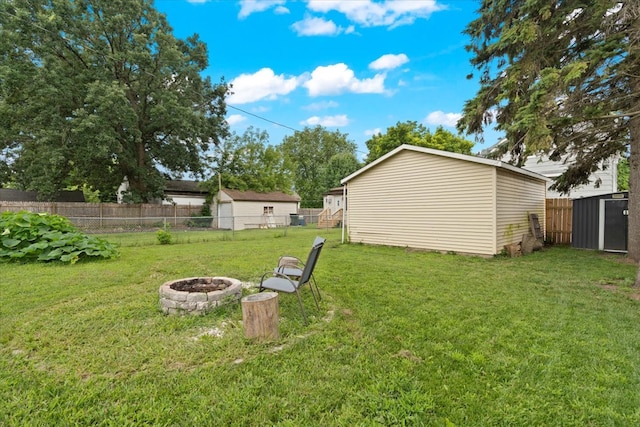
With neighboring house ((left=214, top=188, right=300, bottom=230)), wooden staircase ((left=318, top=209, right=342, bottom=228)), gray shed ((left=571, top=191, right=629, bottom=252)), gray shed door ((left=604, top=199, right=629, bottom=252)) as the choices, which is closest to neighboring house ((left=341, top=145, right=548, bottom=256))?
gray shed ((left=571, top=191, right=629, bottom=252))

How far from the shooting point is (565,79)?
575 cm

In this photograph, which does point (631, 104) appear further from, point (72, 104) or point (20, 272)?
point (72, 104)

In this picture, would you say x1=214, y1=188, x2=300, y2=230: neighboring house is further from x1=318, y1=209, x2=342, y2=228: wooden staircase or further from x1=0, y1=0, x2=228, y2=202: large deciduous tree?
x1=0, y1=0, x2=228, y2=202: large deciduous tree

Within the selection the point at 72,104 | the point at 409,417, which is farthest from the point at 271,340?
the point at 72,104

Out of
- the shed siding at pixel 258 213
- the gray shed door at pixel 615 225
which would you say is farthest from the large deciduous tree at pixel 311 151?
the gray shed door at pixel 615 225

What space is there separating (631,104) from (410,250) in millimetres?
6446

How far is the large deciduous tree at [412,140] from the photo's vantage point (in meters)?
26.7

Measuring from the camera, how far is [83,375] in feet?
8.29

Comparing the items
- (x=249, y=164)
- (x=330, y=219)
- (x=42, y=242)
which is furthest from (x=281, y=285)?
(x=249, y=164)

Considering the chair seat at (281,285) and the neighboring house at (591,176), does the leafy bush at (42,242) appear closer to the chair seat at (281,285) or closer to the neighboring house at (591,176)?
the chair seat at (281,285)

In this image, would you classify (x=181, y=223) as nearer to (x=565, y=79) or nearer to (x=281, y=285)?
(x=281, y=285)

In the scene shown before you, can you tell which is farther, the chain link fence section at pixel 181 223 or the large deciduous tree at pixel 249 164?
the large deciduous tree at pixel 249 164

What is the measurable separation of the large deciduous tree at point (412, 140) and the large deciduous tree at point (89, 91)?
15331 mm

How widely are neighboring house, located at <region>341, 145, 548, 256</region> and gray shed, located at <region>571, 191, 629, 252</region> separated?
1.28 meters
